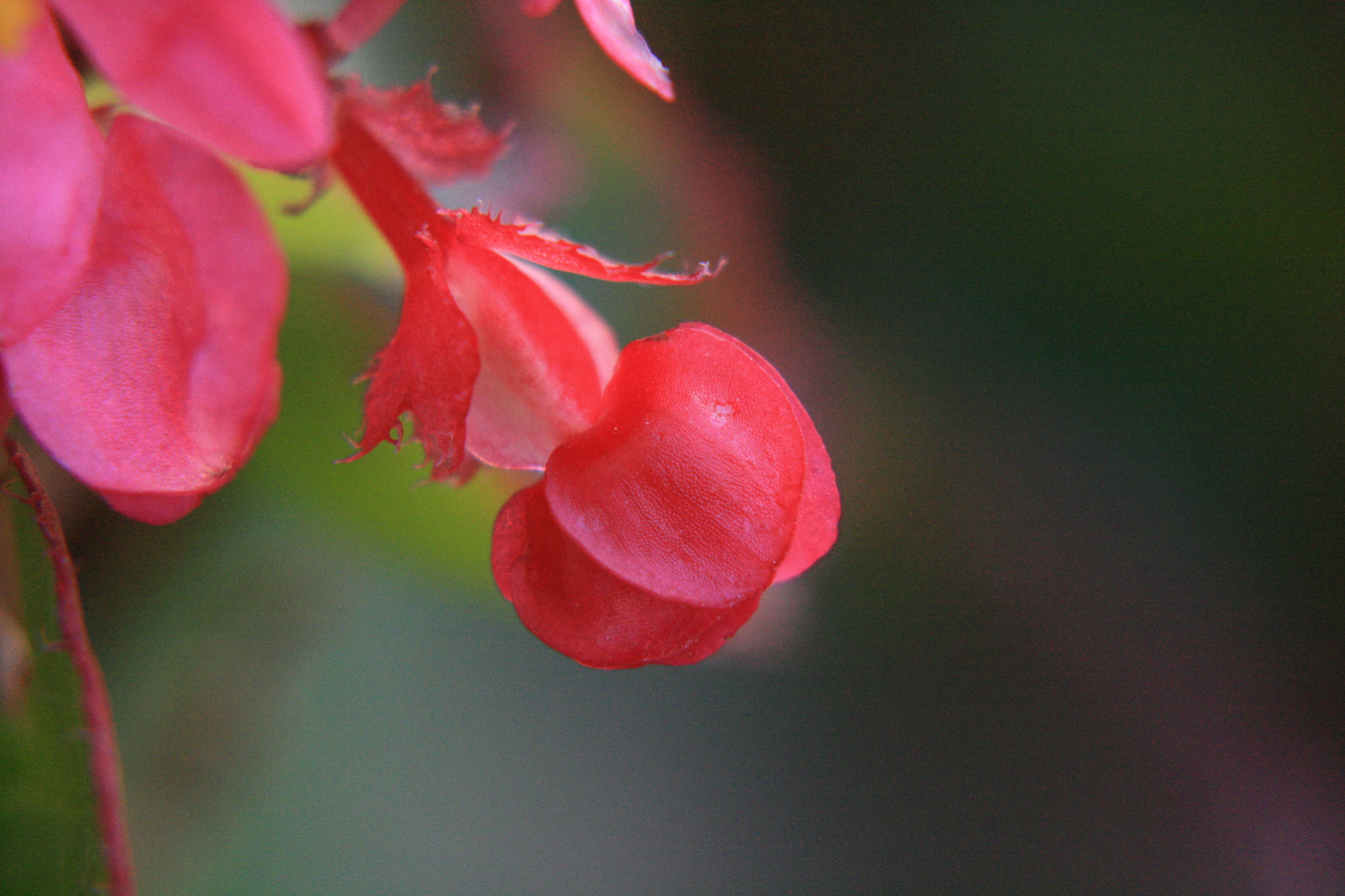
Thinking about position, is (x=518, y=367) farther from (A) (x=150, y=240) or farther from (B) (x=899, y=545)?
(B) (x=899, y=545)

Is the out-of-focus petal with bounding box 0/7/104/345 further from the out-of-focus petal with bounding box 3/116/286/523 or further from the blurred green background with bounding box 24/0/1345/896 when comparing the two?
the blurred green background with bounding box 24/0/1345/896

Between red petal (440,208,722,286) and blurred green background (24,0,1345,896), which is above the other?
red petal (440,208,722,286)

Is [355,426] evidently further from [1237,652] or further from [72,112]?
[1237,652]

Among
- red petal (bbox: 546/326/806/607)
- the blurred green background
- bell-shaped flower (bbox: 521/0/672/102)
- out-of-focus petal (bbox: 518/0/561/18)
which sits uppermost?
bell-shaped flower (bbox: 521/0/672/102)

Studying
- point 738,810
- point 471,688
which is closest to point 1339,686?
point 738,810

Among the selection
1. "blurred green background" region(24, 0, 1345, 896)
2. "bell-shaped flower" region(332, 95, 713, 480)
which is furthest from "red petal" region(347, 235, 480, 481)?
"blurred green background" region(24, 0, 1345, 896)

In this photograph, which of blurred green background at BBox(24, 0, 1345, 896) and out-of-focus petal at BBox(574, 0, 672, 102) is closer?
out-of-focus petal at BBox(574, 0, 672, 102)

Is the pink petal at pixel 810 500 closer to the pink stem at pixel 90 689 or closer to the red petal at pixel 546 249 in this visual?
the red petal at pixel 546 249
